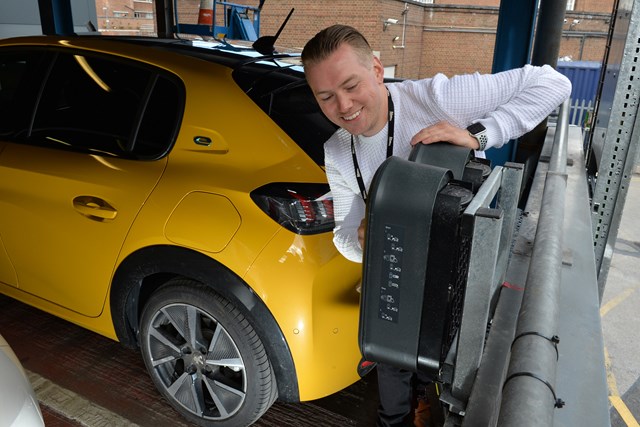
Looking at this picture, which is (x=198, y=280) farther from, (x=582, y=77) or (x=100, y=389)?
(x=582, y=77)

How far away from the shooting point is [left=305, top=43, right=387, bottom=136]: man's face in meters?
1.66

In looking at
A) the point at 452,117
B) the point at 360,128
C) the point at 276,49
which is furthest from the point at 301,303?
the point at 276,49

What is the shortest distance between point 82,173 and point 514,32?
3906 mm

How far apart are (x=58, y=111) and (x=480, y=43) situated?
30104 mm

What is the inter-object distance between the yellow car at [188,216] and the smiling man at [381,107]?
0.33m

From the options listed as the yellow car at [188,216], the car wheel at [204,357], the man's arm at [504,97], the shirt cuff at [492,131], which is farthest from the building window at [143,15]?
the shirt cuff at [492,131]

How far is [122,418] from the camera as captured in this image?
2740mm

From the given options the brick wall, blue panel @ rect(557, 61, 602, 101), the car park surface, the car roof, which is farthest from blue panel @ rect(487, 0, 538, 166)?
the brick wall

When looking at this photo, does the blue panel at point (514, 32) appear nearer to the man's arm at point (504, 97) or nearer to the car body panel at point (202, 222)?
the man's arm at point (504, 97)

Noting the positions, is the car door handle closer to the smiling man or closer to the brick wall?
the smiling man

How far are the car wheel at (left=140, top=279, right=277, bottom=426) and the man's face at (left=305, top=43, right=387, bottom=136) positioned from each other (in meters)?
1.02

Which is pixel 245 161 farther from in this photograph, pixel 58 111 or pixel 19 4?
pixel 19 4

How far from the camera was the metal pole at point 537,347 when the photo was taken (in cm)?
74

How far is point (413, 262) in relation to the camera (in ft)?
3.69
